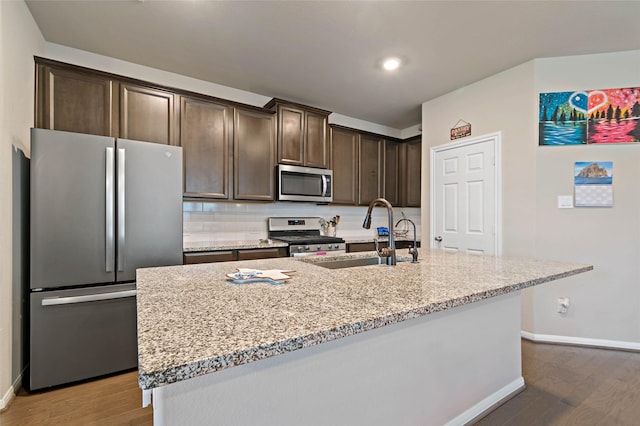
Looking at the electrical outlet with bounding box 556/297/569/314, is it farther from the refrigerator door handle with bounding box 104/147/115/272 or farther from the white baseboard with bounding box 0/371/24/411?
the white baseboard with bounding box 0/371/24/411

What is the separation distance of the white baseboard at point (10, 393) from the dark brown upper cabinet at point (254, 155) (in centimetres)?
202

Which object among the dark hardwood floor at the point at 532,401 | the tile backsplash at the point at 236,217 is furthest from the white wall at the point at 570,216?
the tile backsplash at the point at 236,217

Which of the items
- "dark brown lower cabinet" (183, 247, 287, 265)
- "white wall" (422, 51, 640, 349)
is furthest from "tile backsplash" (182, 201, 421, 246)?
"white wall" (422, 51, 640, 349)

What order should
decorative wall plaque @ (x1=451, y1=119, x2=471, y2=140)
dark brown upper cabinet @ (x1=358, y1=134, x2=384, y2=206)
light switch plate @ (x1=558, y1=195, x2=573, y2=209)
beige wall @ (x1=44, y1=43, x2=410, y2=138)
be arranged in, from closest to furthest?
beige wall @ (x1=44, y1=43, x2=410, y2=138) → light switch plate @ (x1=558, y1=195, x2=573, y2=209) → decorative wall plaque @ (x1=451, y1=119, x2=471, y2=140) → dark brown upper cabinet @ (x1=358, y1=134, x2=384, y2=206)

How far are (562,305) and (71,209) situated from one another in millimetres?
3997

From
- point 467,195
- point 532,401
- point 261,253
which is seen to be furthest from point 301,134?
point 532,401

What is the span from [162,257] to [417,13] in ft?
8.45

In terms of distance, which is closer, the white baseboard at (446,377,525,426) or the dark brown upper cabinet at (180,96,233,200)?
the white baseboard at (446,377,525,426)

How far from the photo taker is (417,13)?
2156mm

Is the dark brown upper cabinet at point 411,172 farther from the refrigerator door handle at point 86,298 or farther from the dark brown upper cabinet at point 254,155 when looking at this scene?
the refrigerator door handle at point 86,298

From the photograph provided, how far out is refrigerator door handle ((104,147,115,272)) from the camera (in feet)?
7.13

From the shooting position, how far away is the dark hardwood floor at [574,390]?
1.70 m

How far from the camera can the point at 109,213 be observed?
7.13 ft

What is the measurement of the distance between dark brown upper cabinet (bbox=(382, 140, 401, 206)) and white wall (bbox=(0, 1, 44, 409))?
3722 mm
